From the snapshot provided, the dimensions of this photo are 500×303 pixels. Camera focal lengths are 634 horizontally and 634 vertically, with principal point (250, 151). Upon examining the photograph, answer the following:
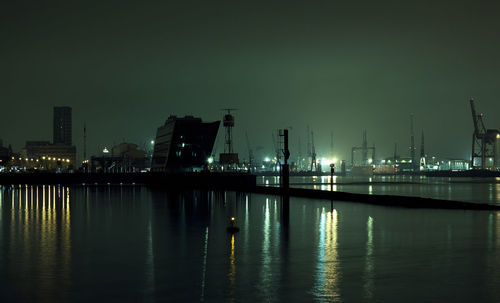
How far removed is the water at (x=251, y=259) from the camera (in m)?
16.5

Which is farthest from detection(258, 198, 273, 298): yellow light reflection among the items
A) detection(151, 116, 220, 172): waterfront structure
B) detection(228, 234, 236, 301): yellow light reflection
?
detection(151, 116, 220, 172): waterfront structure

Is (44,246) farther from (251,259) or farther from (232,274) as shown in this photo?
(232,274)

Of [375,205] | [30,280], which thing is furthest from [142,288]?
[375,205]

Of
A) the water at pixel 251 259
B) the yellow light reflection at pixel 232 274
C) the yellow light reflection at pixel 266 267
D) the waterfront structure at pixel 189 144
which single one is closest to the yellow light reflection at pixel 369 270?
the water at pixel 251 259

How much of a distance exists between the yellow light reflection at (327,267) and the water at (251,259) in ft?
0.13

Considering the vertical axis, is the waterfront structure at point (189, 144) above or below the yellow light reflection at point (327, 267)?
above

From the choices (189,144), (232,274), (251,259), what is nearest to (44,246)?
(251,259)

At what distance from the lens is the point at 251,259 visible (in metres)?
22.2

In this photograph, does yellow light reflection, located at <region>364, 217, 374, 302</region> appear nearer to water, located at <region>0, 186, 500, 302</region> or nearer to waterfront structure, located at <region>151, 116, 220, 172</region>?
water, located at <region>0, 186, 500, 302</region>

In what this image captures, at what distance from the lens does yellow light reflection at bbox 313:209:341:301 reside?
16.4 meters

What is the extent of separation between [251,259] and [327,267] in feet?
9.87

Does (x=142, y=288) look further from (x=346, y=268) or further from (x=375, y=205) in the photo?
(x=375, y=205)

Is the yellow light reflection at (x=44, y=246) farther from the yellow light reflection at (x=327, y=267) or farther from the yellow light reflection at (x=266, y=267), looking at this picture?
the yellow light reflection at (x=327, y=267)

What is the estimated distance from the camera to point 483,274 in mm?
19047
